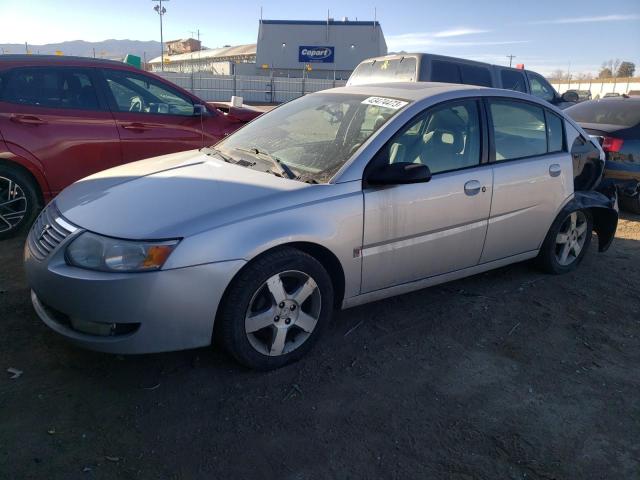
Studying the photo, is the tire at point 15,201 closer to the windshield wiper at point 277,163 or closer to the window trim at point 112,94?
the window trim at point 112,94

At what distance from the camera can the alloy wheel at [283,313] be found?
2.87 metres

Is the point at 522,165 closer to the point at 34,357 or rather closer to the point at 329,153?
the point at 329,153

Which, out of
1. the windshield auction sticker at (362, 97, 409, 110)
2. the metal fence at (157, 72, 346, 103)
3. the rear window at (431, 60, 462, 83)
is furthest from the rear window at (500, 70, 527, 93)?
the metal fence at (157, 72, 346, 103)

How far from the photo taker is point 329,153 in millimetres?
3369

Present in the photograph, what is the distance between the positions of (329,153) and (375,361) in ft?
4.32

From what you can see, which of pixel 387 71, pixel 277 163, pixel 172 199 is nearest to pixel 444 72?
pixel 387 71

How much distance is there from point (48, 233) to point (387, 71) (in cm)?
707

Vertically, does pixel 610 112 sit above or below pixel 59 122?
above

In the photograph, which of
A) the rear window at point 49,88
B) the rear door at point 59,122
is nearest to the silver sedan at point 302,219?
the rear door at point 59,122

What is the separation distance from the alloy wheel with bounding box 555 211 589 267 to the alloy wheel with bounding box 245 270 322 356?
253 centimetres

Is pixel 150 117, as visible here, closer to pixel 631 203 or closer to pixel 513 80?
pixel 631 203

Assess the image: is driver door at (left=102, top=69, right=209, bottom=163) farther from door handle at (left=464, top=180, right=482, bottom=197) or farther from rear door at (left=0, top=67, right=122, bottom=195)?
door handle at (left=464, top=180, right=482, bottom=197)

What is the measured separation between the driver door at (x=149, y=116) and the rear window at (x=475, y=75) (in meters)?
4.70

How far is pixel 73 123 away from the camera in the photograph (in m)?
5.04
